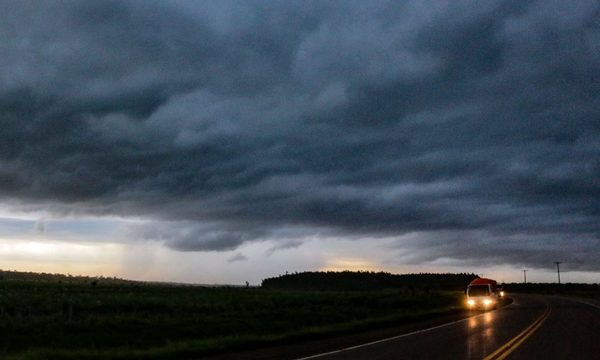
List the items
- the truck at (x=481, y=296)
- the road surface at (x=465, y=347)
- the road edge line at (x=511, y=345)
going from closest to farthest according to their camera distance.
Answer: the road edge line at (x=511, y=345) < the road surface at (x=465, y=347) < the truck at (x=481, y=296)

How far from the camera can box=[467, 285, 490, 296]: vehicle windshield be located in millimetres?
52031

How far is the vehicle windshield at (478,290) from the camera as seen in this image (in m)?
52.0

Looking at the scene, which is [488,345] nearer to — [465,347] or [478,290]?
[465,347]

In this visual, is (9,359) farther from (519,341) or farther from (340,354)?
(519,341)

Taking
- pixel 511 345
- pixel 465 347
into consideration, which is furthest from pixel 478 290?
pixel 465 347

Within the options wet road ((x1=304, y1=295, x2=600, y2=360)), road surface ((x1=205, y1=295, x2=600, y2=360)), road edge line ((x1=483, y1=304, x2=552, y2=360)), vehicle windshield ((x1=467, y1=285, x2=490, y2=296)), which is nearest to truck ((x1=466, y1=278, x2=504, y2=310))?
vehicle windshield ((x1=467, y1=285, x2=490, y2=296))

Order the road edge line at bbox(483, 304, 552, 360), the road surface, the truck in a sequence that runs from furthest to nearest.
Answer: the truck < the road surface < the road edge line at bbox(483, 304, 552, 360)

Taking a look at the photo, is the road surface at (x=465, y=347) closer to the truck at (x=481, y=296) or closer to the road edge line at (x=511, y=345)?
the road edge line at (x=511, y=345)

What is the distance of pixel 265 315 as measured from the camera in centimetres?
4100

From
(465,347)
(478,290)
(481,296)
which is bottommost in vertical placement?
(465,347)

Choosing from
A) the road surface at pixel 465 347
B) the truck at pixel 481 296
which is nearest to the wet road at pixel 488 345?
the road surface at pixel 465 347

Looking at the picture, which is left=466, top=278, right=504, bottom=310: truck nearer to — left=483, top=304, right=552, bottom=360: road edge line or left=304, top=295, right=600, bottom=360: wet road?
left=304, top=295, right=600, bottom=360: wet road

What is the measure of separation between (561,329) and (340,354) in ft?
47.8

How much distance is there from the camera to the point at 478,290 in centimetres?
5244
